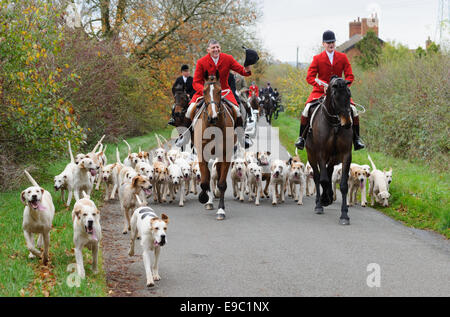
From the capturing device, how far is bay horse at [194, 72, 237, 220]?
407 inches

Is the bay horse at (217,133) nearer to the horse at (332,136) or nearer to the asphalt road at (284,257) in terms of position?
the asphalt road at (284,257)

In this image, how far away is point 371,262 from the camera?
24.0ft

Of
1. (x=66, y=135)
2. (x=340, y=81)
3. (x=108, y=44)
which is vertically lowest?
(x=66, y=135)

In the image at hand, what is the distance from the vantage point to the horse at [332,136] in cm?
998

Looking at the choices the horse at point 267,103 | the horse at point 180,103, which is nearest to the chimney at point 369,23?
the horse at point 267,103

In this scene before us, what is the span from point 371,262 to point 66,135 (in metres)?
7.17

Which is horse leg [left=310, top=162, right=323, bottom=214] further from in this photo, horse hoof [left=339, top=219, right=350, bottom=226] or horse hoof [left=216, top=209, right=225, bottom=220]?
horse hoof [left=216, top=209, right=225, bottom=220]

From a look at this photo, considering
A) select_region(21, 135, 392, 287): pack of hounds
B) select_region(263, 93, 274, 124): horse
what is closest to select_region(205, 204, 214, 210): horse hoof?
select_region(21, 135, 392, 287): pack of hounds

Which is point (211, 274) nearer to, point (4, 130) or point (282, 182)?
point (282, 182)

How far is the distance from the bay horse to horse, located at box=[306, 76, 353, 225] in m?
1.55

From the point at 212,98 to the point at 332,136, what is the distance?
2219mm

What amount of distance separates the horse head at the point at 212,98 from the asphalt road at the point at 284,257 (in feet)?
5.89

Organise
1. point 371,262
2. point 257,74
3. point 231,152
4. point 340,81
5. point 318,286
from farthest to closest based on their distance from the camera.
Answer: point 257,74 < point 231,152 < point 340,81 < point 371,262 < point 318,286

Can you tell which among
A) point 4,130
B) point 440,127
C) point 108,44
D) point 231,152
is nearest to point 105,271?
point 231,152
